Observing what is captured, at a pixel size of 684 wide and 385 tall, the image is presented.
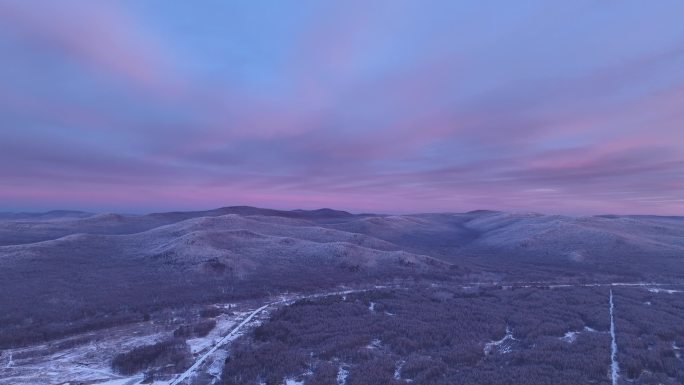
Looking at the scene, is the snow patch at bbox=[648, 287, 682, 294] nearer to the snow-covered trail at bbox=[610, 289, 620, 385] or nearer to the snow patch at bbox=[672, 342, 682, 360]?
the snow-covered trail at bbox=[610, 289, 620, 385]

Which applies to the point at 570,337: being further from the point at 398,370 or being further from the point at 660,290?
the point at 660,290

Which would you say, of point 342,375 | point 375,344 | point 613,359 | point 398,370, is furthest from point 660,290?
point 342,375

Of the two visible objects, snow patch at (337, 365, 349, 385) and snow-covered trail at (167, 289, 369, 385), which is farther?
snow-covered trail at (167, 289, 369, 385)

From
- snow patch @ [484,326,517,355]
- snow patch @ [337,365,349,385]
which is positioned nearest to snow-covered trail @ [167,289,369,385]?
A: snow patch @ [337,365,349,385]

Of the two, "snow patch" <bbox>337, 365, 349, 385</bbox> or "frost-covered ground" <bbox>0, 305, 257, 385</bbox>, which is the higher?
"frost-covered ground" <bbox>0, 305, 257, 385</bbox>

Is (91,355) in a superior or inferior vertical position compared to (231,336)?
superior

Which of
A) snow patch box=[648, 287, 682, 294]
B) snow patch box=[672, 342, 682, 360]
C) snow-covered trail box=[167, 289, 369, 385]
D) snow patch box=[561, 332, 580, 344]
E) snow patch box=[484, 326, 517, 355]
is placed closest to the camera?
snow-covered trail box=[167, 289, 369, 385]

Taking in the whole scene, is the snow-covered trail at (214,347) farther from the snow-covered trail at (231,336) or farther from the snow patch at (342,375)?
the snow patch at (342,375)

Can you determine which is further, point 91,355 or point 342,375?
point 91,355

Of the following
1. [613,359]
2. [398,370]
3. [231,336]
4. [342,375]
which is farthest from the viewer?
[231,336]

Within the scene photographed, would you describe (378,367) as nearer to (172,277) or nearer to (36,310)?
(36,310)

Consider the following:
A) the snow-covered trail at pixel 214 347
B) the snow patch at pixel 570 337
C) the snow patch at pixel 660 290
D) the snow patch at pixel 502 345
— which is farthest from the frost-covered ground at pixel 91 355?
the snow patch at pixel 660 290
